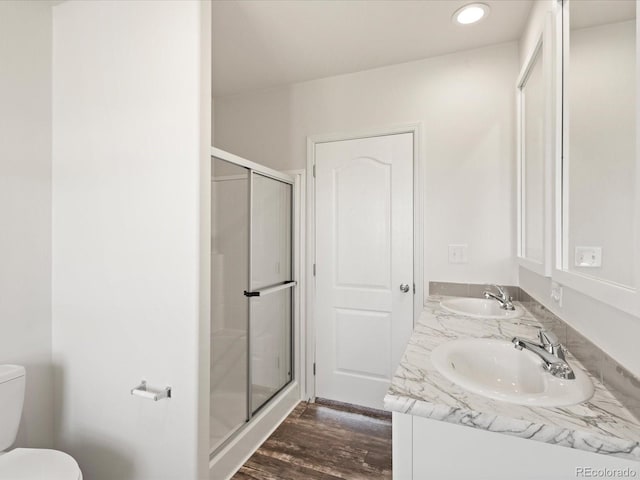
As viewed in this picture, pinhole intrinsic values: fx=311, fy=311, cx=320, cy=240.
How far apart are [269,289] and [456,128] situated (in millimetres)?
1720

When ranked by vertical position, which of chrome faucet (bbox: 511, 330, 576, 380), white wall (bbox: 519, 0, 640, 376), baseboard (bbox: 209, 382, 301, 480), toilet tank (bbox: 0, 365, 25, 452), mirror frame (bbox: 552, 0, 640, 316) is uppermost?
mirror frame (bbox: 552, 0, 640, 316)

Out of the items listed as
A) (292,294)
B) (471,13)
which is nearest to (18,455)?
(292,294)

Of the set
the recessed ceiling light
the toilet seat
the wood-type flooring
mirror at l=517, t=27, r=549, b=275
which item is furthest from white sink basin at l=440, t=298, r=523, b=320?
the toilet seat

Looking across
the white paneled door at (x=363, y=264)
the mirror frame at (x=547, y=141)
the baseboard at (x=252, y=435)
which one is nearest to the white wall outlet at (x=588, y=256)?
the mirror frame at (x=547, y=141)

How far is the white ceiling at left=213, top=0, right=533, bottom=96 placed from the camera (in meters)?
1.72

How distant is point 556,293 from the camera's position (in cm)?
126

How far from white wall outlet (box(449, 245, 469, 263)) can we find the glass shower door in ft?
3.98

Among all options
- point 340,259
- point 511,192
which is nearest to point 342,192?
point 340,259

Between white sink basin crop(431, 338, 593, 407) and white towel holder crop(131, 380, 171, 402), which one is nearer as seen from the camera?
white sink basin crop(431, 338, 593, 407)

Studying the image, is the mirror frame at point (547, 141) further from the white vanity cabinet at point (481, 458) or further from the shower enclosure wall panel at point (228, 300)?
the shower enclosure wall panel at point (228, 300)

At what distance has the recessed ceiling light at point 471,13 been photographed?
1.71 metres

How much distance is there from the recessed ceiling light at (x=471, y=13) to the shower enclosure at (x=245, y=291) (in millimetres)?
1459

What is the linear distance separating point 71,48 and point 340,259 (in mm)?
2060

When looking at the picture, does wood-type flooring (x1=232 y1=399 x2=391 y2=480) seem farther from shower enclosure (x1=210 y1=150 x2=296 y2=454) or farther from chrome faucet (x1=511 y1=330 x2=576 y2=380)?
chrome faucet (x1=511 y1=330 x2=576 y2=380)
